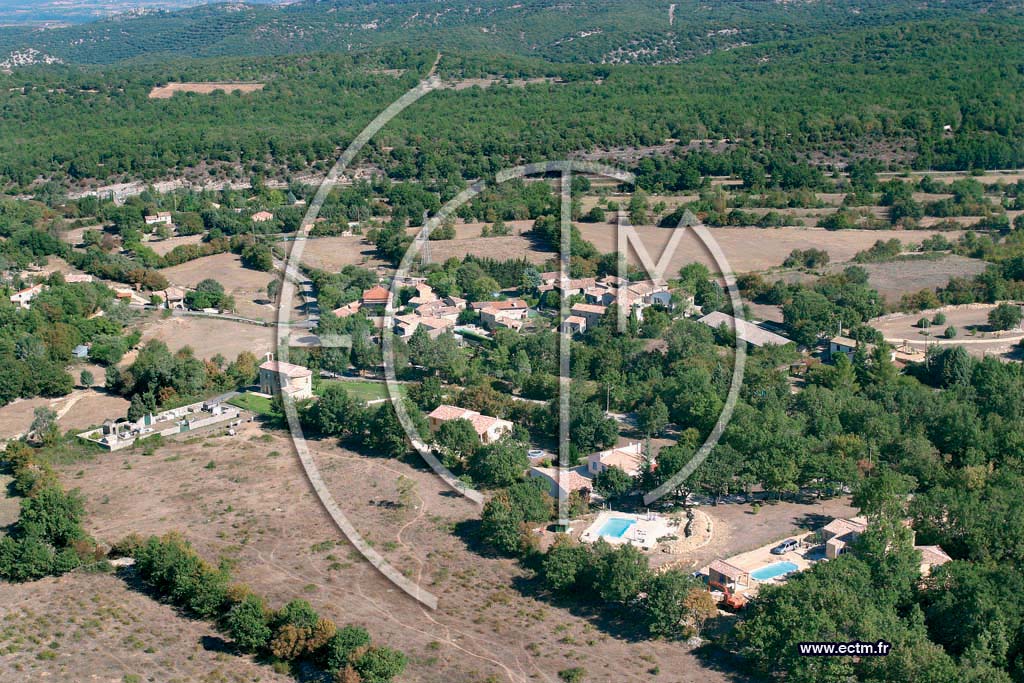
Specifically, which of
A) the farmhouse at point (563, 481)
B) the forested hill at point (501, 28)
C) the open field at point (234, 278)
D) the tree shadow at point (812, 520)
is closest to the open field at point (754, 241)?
the open field at point (234, 278)

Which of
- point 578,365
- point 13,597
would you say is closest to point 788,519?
point 578,365

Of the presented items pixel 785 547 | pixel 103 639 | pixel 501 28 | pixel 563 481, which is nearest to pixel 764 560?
pixel 785 547

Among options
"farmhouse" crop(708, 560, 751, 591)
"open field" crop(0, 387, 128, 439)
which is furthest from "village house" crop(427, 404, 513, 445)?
"open field" crop(0, 387, 128, 439)

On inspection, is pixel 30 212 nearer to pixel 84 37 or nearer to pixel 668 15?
pixel 668 15

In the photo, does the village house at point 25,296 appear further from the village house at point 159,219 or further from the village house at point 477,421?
the village house at point 477,421

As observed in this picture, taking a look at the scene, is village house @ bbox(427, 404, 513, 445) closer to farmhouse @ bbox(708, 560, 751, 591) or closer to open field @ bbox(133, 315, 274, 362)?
farmhouse @ bbox(708, 560, 751, 591)

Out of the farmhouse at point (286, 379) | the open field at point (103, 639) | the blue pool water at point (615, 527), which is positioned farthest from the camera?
the farmhouse at point (286, 379)

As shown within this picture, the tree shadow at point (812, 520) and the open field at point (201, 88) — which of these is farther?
the open field at point (201, 88)
